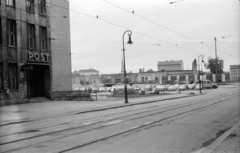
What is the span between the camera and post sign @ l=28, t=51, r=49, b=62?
3137 centimetres

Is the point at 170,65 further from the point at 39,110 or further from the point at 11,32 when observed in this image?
the point at 39,110

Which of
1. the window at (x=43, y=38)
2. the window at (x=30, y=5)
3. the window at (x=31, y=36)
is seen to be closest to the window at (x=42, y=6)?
the window at (x=30, y=5)

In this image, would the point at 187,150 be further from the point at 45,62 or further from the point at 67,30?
the point at 67,30

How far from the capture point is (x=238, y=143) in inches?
338

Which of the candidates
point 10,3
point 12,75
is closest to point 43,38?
point 10,3

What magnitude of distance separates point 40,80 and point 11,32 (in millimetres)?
6974

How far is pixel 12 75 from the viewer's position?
29.6 meters

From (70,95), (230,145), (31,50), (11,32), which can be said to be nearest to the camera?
(230,145)

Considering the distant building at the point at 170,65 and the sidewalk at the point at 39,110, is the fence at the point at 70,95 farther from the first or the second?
the distant building at the point at 170,65

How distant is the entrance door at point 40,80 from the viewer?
113 feet

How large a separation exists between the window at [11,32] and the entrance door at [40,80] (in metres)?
4.95

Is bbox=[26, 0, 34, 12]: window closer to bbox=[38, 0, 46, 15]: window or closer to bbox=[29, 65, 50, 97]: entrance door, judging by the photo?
bbox=[38, 0, 46, 15]: window

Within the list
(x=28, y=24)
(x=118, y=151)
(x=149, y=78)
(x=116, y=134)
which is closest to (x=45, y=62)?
(x=28, y=24)

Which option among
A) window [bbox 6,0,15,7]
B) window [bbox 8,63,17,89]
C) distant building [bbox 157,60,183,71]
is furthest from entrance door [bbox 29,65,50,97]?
distant building [bbox 157,60,183,71]
